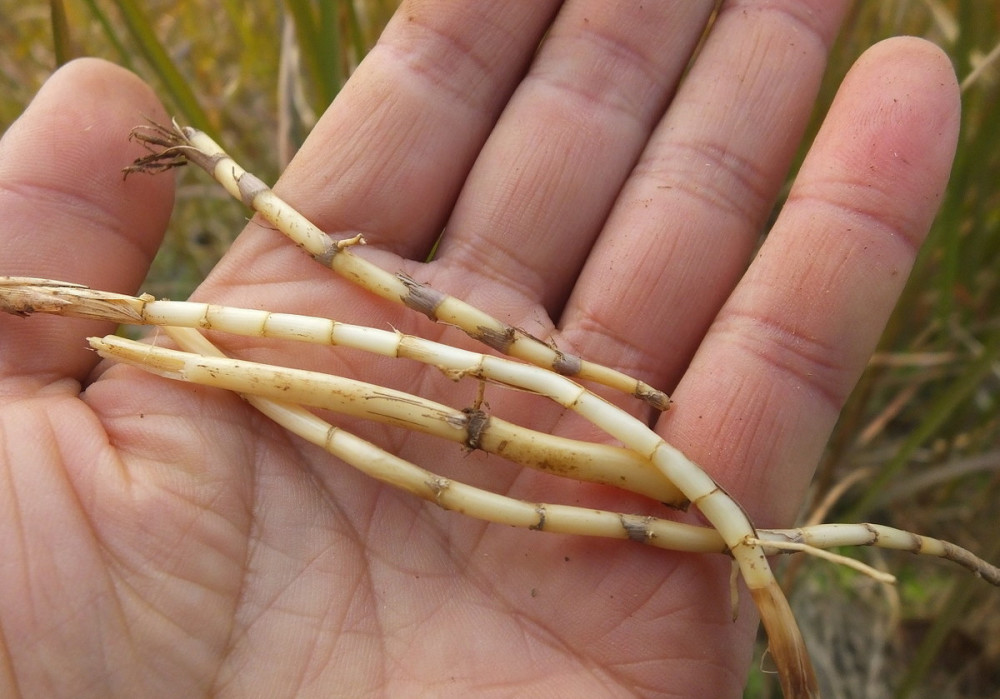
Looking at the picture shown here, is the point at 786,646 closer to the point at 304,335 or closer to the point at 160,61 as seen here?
the point at 304,335

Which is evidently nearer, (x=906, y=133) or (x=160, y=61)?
(x=906, y=133)

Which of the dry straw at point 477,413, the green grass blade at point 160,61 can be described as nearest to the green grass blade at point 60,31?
the green grass blade at point 160,61

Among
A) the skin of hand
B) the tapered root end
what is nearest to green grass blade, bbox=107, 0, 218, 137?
the skin of hand

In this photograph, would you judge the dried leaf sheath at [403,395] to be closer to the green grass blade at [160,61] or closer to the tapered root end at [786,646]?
the tapered root end at [786,646]

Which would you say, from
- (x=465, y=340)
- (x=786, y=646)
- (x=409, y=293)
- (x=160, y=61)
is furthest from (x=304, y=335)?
(x=786, y=646)

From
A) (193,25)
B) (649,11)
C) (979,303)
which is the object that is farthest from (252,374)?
(979,303)

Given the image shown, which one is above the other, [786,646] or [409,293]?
[409,293]
